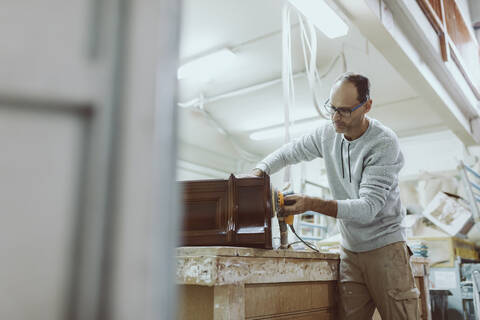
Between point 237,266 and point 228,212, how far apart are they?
0.24m

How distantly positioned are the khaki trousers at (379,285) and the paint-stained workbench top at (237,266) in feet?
1.41

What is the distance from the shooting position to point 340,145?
6.61 feet

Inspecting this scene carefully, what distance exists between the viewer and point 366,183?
182 cm

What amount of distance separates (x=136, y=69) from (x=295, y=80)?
17.1 ft

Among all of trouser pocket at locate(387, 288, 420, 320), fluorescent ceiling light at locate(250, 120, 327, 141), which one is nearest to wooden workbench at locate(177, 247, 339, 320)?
trouser pocket at locate(387, 288, 420, 320)

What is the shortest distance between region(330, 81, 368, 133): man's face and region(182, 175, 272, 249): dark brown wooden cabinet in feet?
2.23

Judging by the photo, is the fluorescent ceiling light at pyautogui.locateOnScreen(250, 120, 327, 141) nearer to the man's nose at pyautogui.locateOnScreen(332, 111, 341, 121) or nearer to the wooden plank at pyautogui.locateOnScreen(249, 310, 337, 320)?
the man's nose at pyautogui.locateOnScreen(332, 111, 341, 121)

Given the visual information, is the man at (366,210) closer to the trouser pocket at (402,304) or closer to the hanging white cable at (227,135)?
the trouser pocket at (402,304)

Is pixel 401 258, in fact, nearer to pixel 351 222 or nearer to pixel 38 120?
pixel 351 222

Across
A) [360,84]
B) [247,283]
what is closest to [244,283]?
[247,283]

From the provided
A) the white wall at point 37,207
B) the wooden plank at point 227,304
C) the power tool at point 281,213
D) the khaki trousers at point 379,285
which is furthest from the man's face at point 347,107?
the white wall at point 37,207

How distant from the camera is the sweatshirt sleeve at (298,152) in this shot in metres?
2.14

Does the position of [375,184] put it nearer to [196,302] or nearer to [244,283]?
[244,283]

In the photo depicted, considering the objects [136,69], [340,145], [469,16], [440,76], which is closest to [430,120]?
[469,16]
